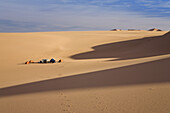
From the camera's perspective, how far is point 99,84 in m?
4.29

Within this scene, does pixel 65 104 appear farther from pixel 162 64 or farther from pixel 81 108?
pixel 162 64

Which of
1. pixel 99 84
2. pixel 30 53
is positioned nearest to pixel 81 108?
pixel 99 84

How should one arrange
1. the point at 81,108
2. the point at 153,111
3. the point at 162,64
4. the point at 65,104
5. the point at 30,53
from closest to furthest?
1. the point at 153,111
2. the point at 81,108
3. the point at 65,104
4. the point at 162,64
5. the point at 30,53

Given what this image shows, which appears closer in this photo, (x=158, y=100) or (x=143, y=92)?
(x=158, y=100)

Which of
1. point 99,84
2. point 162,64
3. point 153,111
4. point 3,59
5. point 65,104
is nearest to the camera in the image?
point 153,111

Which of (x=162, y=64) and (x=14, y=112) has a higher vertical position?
(x=162, y=64)

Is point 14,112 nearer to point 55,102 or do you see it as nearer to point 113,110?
point 55,102

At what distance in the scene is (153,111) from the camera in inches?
98.4

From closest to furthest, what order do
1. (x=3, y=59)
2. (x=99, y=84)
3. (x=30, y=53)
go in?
(x=99, y=84), (x=3, y=59), (x=30, y=53)

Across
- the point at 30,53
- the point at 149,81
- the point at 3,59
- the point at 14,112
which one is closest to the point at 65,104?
the point at 14,112

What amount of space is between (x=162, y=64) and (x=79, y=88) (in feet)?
8.06

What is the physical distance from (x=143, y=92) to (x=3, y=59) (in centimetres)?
1157

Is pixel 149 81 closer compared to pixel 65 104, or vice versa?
pixel 65 104

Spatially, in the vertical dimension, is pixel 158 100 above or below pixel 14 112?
above
